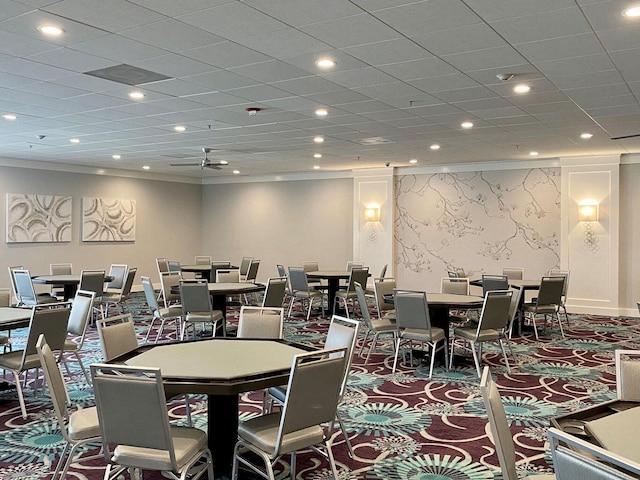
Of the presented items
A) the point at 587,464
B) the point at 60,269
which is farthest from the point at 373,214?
the point at 587,464

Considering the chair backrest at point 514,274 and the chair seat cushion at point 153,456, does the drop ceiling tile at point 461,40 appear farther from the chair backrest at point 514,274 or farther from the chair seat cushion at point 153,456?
the chair backrest at point 514,274

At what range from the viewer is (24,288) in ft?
30.1

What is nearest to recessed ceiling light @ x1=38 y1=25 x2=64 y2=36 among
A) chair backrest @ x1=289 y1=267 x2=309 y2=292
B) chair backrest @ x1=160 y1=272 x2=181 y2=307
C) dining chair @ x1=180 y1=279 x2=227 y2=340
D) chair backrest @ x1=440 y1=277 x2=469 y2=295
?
dining chair @ x1=180 y1=279 x2=227 y2=340

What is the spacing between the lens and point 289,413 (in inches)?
119

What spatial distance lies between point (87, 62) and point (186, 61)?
2.98 feet

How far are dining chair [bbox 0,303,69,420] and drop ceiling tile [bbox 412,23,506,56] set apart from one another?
3.77 m

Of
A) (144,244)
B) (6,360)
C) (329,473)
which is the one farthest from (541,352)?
(144,244)

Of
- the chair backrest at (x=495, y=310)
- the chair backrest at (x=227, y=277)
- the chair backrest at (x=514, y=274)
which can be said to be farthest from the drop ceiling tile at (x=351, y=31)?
the chair backrest at (x=514, y=274)

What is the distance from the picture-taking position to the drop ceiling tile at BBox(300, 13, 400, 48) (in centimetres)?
431

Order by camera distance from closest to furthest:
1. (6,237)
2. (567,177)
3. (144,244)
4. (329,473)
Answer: (329,473) → (567,177) → (6,237) → (144,244)

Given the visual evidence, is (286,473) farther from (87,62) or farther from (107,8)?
(87,62)

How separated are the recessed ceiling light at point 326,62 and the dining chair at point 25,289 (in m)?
5.98

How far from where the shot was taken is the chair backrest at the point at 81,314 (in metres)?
5.76

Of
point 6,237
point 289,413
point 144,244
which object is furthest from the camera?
point 144,244
